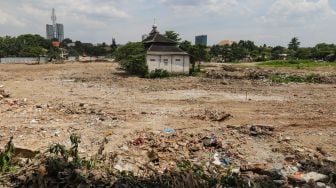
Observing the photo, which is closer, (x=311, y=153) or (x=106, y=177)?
(x=106, y=177)

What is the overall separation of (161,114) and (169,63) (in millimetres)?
17062

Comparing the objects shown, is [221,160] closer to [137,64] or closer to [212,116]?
[212,116]

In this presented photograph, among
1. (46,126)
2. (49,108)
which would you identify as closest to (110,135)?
(46,126)

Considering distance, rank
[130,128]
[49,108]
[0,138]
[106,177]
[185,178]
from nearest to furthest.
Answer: [185,178] → [106,177] → [0,138] → [130,128] → [49,108]

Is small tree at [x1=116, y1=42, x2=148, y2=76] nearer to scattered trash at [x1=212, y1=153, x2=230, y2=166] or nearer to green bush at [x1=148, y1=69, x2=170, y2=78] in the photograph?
green bush at [x1=148, y1=69, x2=170, y2=78]

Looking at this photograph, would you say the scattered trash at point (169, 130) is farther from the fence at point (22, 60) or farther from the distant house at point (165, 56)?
the fence at point (22, 60)

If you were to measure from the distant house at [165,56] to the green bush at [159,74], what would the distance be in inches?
17.6

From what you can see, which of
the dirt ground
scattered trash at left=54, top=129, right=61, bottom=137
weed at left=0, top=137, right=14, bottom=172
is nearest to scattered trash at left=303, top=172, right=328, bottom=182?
the dirt ground

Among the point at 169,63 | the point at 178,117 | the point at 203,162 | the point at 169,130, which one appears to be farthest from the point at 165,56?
the point at 203,162

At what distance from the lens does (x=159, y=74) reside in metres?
29.1

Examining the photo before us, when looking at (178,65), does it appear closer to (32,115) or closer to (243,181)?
(32,115)

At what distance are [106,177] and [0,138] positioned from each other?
15.6 ft

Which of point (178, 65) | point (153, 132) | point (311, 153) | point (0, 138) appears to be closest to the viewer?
point (311, 153)

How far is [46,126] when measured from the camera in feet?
37.0
